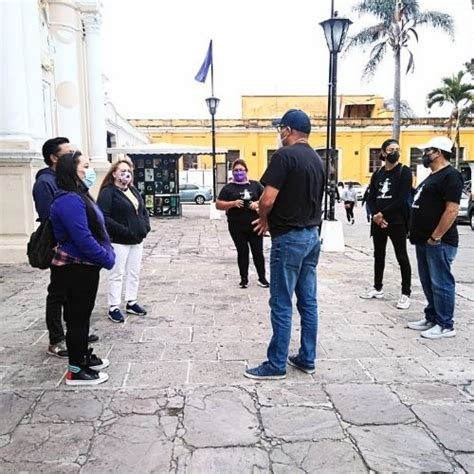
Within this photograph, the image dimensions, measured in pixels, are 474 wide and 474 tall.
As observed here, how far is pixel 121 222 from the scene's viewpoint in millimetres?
4902

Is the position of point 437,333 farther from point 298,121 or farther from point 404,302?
point 298,121

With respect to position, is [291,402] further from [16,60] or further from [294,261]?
[16,60]

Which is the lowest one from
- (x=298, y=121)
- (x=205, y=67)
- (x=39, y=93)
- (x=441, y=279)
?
(x=441, y=279)

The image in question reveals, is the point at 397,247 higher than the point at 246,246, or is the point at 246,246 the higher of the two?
the point at 397,247

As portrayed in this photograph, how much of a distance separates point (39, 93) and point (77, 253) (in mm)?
6620

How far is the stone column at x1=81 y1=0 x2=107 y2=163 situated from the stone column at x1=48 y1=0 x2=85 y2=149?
3.68 feet

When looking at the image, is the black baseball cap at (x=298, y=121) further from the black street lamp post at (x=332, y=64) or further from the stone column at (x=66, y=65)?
the stone column at (x=66, y=65)

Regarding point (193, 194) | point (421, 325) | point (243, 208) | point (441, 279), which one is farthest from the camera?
point (193, 194)

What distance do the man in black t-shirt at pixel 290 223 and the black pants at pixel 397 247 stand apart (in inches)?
89.9

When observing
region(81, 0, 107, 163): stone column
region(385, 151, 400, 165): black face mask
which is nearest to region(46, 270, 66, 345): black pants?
region(385, 151, 400, 165): black face mask

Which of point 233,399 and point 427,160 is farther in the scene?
point 427,160

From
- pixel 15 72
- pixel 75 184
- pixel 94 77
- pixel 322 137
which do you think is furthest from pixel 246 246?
pixel 322 137

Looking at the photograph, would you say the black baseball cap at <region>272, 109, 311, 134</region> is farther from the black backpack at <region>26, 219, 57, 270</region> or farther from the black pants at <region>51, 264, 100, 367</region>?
the black backpack at <region>26, 219, 57, 270</region>

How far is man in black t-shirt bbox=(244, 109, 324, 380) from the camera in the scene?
3381 mm
